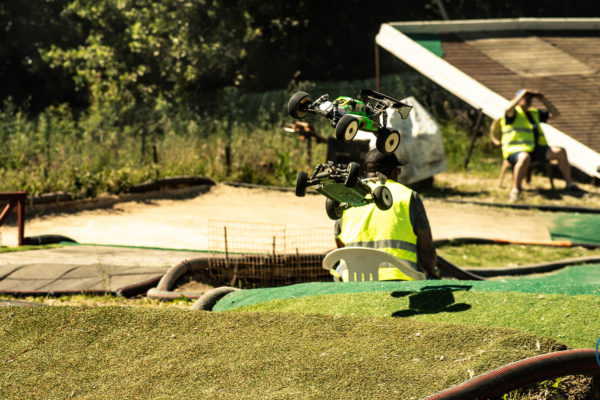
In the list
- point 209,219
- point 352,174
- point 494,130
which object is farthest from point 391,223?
point 494,130

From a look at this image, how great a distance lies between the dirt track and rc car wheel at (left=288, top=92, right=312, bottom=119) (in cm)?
658

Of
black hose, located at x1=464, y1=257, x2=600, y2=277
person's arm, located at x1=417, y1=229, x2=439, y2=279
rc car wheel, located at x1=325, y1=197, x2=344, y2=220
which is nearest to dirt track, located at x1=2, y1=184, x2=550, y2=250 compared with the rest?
black hose, located at x1=464, y1=257, x2=600, y2=277

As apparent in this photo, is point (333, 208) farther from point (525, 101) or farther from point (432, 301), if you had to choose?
point (525, 101)

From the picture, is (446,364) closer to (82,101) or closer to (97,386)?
(97,386)

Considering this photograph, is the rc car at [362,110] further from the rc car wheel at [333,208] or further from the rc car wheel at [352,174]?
the rc car wheel at [333,208]

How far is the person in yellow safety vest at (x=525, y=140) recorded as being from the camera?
46.8 feet

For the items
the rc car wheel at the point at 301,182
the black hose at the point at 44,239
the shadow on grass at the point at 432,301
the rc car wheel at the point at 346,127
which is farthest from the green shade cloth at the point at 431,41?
the rc car wheel at the point at 346,127

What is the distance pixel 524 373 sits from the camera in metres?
4.07

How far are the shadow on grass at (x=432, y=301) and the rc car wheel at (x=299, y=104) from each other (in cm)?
152

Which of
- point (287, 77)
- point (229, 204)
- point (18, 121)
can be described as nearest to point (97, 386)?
point (229, 204)

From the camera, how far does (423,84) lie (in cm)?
2138

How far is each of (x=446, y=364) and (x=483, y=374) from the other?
11.4 inches

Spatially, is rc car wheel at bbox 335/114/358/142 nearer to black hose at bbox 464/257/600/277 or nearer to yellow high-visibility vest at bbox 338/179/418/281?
yellow high-visibility vest at bbox 338/179/418/281

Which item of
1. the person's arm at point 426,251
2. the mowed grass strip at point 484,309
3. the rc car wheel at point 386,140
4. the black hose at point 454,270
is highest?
the rc car wheel at point 386,140
